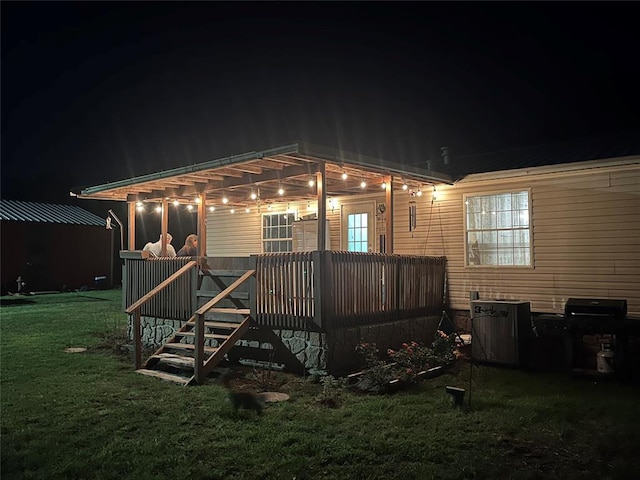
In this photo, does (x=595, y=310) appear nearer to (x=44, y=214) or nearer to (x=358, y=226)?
(x=358, y=226)

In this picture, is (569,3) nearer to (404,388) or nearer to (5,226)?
(404,388)

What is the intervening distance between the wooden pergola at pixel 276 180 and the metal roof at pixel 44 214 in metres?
14.9

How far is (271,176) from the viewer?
878 centimetres

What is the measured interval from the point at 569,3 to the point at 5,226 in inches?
1033

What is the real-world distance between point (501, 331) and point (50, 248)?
23.0 m

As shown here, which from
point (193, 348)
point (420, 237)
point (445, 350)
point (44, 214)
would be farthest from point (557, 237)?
point (44, 214)

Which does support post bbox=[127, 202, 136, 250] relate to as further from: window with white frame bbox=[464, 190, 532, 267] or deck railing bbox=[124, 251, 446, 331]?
window with white frame bbox=[464, 190, 532, 267]

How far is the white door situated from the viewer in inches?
464

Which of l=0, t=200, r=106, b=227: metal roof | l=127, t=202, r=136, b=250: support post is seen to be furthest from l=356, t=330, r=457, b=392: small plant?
l=0, t=200, r=106, b=227: metal roof

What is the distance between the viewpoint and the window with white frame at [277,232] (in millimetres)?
13594

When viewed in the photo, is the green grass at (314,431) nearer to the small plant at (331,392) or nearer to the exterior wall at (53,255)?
the small plant at (331,392)

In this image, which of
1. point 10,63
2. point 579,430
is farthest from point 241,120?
point 579,430

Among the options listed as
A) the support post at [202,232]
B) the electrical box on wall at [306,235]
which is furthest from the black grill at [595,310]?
the support post at [202,232]

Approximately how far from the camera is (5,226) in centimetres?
2338
